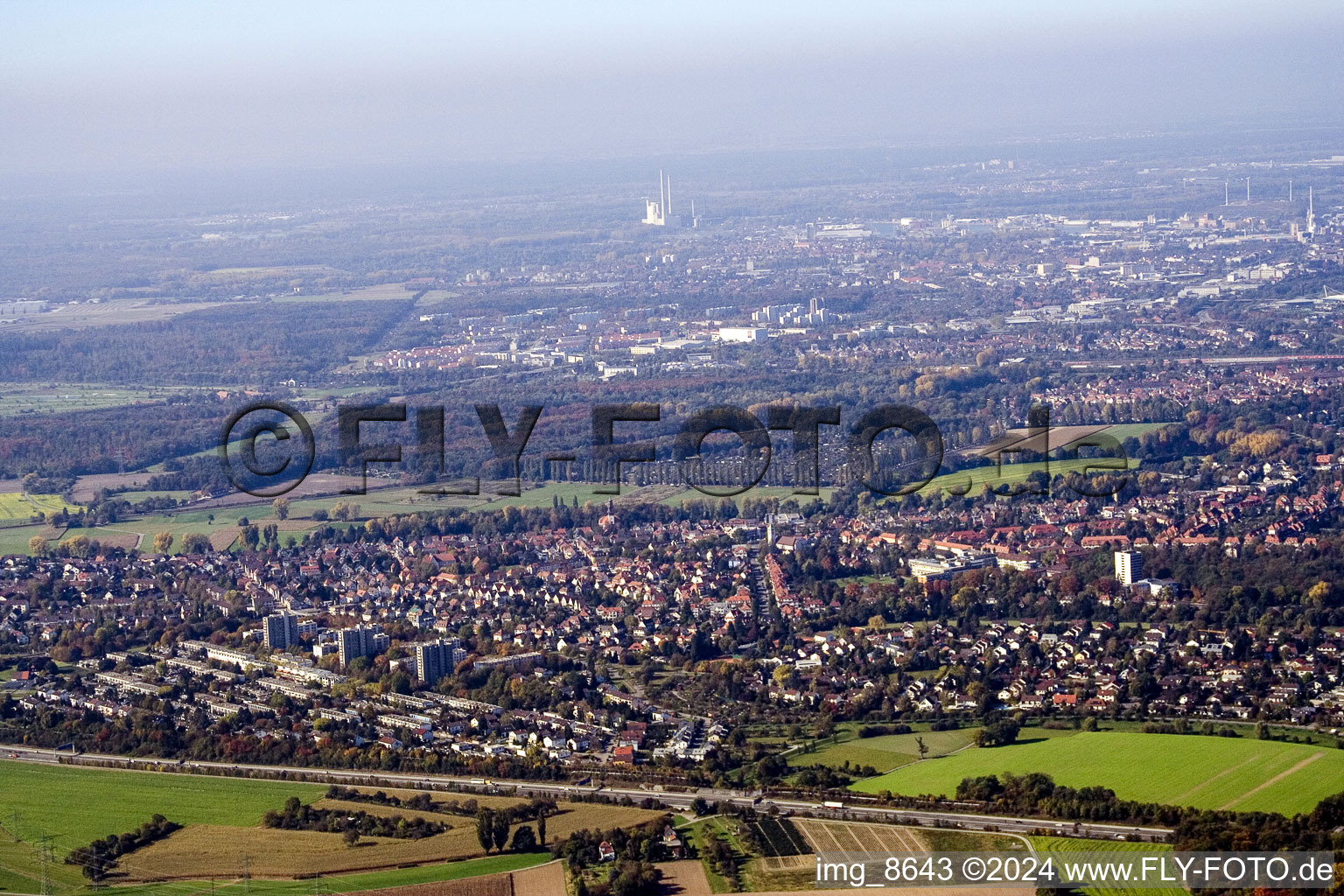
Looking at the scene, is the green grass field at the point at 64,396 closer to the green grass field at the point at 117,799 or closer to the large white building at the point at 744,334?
the large white building at the point at 744,334

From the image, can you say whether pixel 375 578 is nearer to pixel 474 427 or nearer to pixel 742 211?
pixel 474 427

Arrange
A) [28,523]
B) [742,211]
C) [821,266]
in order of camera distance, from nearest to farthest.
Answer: [28,523] < [821,266] < [742,211]

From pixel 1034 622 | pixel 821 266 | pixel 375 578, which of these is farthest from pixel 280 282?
pixel 1034 622

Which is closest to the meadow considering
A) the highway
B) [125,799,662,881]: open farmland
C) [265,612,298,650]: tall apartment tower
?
[125,799,662,881]: open farmland

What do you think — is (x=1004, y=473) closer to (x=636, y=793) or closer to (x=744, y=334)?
(x=636, y=793)

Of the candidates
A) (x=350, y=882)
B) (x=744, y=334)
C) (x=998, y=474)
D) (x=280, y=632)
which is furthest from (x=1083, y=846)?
(x=744, y=334)

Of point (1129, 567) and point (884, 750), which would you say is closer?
point (884, 750)
